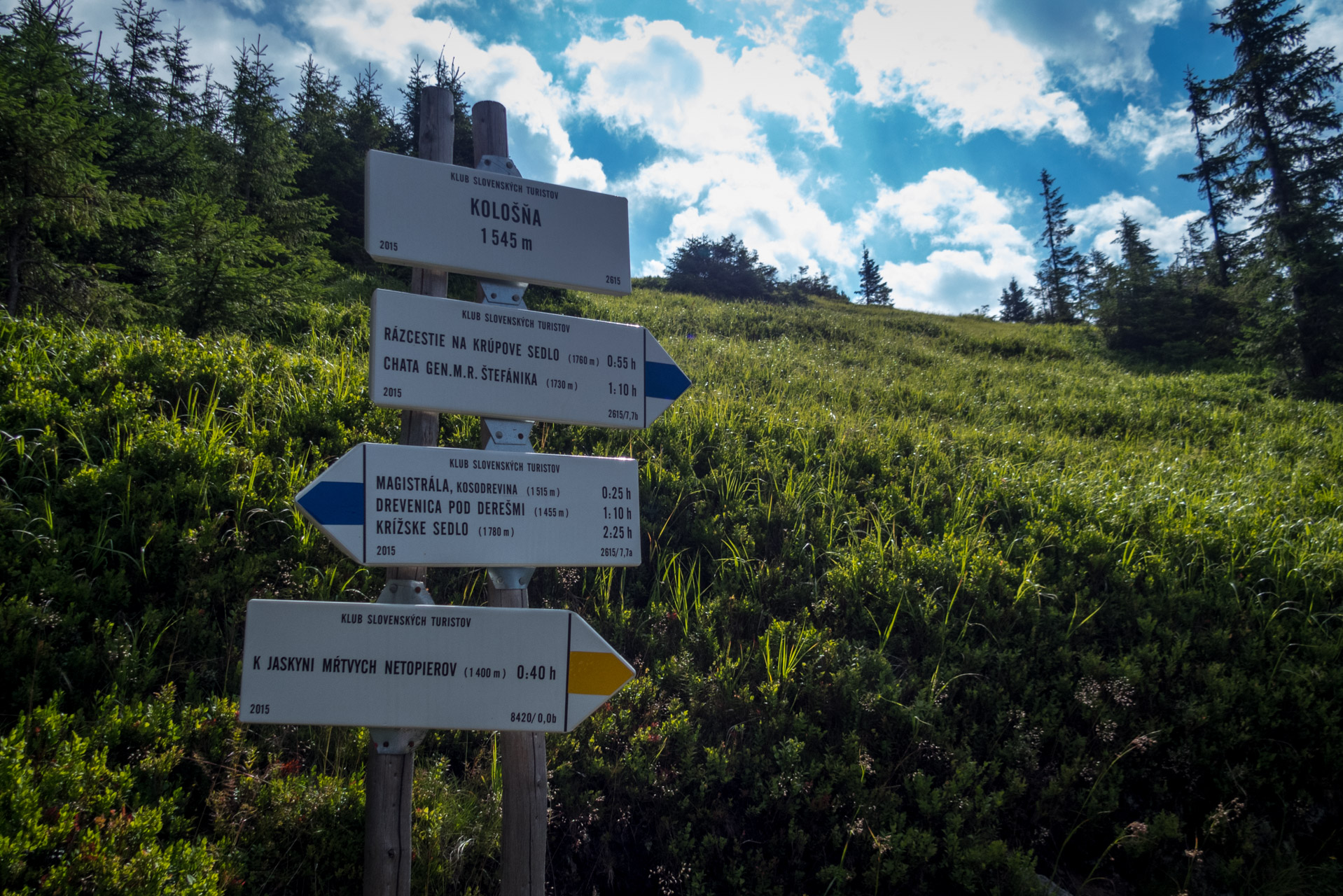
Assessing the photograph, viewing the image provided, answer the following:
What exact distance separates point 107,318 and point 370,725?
8.58 meters

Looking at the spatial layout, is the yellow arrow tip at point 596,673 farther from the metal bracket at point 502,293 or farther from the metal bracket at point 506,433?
the metal bracket at point 502,293

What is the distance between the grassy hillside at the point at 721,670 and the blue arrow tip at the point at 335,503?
4.19ft

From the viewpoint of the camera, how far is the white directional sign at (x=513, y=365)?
6.97ft

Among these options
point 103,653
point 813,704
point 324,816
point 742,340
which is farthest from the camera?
point 742,340

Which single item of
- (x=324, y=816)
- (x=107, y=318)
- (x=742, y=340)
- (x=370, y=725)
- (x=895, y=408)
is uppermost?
(x=742, y=340)

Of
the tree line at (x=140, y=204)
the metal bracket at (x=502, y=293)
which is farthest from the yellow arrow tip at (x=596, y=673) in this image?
the tree line at (x=140, y=204)

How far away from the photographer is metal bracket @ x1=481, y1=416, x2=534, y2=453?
7.62ft

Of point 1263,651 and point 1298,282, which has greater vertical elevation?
point 1298,282

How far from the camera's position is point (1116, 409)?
1121 centimetres

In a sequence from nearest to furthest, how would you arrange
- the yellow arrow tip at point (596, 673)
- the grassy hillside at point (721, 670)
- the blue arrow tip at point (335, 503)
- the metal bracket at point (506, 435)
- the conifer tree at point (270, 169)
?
the blue arrow tip at point (335, 503) → the yellow arrow tip at point (596, 673) → the metal bracket at point (506, 435) → the grassy hillside at point (721, 670) → the conifer tree at point (270, 169)

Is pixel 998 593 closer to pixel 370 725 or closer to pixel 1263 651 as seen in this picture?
pixel 1263 651

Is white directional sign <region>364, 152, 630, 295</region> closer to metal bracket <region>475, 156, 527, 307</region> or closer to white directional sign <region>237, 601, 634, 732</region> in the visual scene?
metal bracket <region>475, 156, 527, 307</region>

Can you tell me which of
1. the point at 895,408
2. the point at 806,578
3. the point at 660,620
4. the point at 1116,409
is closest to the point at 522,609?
the point at 660,620

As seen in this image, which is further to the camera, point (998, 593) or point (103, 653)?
point (998, 593)
